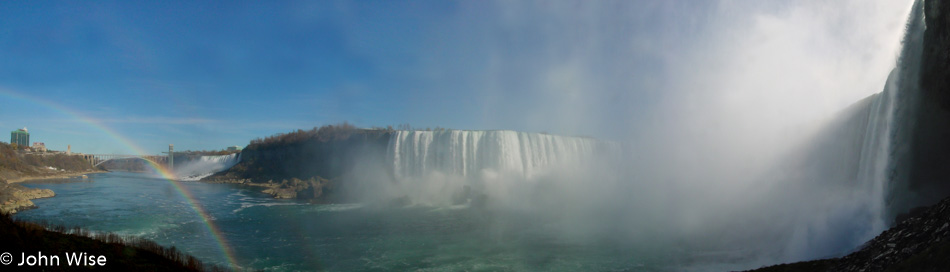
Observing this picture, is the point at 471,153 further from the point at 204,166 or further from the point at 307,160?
the point at 204,166

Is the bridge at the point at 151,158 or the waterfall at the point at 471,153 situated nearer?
the waterfall at the point at 471,153

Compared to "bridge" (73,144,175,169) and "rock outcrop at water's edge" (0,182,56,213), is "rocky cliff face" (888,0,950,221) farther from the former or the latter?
"bridge" (73,144,175,169)

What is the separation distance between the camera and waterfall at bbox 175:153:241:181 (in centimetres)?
7056

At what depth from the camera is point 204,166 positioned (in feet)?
258

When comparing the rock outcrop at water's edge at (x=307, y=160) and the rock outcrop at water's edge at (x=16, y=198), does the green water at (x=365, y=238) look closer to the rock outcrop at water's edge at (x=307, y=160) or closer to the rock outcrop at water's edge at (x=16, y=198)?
the rock outcrop at water's edge at (x=16, y=198)

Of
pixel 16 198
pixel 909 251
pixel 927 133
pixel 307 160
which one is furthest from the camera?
pixel 307 160

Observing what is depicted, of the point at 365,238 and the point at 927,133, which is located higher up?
the point at 927,133

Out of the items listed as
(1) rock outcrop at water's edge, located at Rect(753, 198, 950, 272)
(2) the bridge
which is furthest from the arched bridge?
(1) rock outcrop at water's edge, located at Rect(753, 198, 950, 272)

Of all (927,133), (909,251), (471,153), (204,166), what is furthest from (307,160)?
(909,251)

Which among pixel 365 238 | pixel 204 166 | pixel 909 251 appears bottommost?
pixel 365 238

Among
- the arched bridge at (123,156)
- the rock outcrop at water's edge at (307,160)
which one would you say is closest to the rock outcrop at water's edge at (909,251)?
the rock outcrop at water's edge at (307,160)

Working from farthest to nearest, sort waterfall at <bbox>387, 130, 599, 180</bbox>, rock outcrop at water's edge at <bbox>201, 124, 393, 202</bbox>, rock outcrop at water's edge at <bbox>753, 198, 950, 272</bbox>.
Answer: rock outcrop at water's edge at <bbox>201, 124, 393, 202</bbox>, waterfall at <bbox>387, 130, 599, 180</bbox>, rock outcrop at water's edge at <bbox>753, 198, 950, 272</bbox>

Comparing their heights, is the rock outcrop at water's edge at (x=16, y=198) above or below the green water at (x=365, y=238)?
above

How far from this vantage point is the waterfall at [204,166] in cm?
7056
